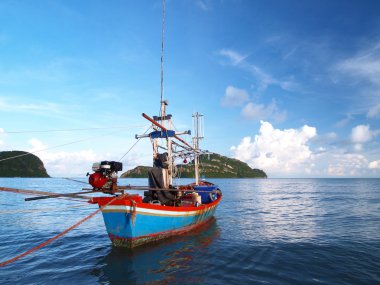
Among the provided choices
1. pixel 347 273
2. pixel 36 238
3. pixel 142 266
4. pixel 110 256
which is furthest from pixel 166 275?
pixel 36 238

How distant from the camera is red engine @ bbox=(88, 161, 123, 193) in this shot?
12484mm

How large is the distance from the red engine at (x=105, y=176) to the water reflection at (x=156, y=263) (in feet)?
11.6

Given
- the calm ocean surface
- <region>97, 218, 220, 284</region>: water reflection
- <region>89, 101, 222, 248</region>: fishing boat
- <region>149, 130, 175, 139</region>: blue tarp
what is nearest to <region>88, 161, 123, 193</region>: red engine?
<region>89, 101, 222, 248</region>: fishing boat

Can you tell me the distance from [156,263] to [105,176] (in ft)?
16.2

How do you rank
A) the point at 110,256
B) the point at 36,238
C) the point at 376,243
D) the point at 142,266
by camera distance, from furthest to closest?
the point at 36,238 → the point at 376,243 → the point at 110,256 → the point at 142,266

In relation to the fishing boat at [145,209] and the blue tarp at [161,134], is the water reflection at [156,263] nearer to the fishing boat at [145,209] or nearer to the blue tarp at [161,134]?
the fishing boat at [145,209]

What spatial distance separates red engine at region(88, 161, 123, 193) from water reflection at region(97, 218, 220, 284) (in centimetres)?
355

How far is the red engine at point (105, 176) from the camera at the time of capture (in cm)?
1248

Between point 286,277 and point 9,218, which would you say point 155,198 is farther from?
point 9,218

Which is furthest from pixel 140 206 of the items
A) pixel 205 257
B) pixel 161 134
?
pixel 161 134

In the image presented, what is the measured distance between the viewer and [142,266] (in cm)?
1193

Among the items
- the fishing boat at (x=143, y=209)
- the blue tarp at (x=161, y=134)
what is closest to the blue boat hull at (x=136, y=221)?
the fishing boat at (x=143, y=209)

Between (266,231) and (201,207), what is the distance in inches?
225

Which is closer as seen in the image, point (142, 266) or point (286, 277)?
point (286, 277)
